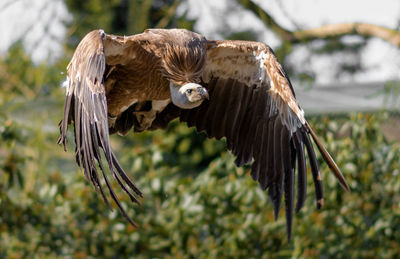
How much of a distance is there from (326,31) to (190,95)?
1856 mm

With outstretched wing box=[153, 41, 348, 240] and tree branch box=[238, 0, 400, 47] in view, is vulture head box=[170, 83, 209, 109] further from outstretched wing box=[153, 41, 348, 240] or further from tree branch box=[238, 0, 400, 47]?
tree branch box=[238, 0, 400, 47]

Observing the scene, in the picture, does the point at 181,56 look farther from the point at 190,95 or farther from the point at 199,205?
the point at 199,205

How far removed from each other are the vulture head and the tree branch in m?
1.34

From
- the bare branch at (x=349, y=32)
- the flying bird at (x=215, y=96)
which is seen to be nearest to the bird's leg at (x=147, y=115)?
the flying bird at (x=215, y=96)

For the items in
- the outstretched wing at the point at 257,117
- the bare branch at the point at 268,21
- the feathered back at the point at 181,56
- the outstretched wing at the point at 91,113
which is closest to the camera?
the outstretched wing at the point at 91,113

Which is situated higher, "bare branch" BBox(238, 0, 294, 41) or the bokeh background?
"bare branch" BBox(238, 0, 294, 41)

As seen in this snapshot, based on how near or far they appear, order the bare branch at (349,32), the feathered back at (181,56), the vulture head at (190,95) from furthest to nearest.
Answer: the bare branch at (349,32)
the feathered back at (181,56)
the vulture head at (190,95)

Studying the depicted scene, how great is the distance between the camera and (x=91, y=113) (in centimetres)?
239

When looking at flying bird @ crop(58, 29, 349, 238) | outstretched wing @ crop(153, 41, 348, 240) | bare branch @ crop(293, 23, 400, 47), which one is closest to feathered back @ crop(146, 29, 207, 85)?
flying bird @ crop(58, 29, 349, 238)

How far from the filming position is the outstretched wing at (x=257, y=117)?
10.2 ft

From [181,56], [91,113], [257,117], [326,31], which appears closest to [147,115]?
[181,56]

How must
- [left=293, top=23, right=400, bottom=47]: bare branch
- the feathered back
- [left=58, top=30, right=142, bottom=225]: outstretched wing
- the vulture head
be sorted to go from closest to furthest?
[left=58, top=30, right=142, bottom=225]: outstretched wing
the vulture head
the feathered back
[left=293, top=23, right=400, bottom=47]: bare branch

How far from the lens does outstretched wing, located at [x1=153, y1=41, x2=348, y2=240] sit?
10.2 ft

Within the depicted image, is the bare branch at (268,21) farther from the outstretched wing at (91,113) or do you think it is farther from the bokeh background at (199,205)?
the outstretched wing at (91,113)
